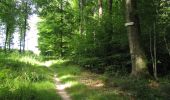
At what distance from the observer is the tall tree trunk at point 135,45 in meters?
13.5

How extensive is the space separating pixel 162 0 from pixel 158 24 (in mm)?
1445

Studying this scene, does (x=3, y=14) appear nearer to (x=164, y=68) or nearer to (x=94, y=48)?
(x=94, y=48)

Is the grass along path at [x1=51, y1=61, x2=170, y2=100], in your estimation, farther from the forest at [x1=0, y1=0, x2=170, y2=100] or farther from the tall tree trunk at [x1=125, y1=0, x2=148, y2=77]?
the tall tree trunk at [x1=125, y1=0, x2=148, y2=77]

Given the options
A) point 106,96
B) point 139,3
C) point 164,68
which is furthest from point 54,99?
point 164,68

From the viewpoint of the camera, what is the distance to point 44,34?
41.5 meters

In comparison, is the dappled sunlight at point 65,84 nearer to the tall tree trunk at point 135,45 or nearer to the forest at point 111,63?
the forest at point 111,63

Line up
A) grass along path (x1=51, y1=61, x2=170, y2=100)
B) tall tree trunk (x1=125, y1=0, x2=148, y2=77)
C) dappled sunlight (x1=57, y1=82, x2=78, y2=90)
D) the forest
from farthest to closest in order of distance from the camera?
dappled sunlight (x1=57, y1=82, x2=78, y2=90), tall tree trunk (x1=125, y1=0, x2=148, y2=77), the forest, grass along path (x1=51, y1=61, x2=170, y2=100)

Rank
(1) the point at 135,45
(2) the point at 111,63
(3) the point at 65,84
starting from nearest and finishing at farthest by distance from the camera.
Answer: (1) the point at 135,45, (3) the point at 65,84, (2) the point at 111,63

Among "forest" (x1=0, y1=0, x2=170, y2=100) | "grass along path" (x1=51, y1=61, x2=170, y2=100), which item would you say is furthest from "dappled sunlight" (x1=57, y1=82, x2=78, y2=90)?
"grass along path" (x1=51, y1=61, x2=170, y2=100)

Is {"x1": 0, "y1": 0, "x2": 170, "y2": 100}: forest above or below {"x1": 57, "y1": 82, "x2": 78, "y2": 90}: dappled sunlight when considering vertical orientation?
above

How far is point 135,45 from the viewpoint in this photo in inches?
537

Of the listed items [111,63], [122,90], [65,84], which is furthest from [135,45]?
[111,63]

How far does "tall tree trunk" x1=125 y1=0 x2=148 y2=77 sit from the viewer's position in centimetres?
1352

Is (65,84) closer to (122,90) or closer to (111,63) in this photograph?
(122,90)
